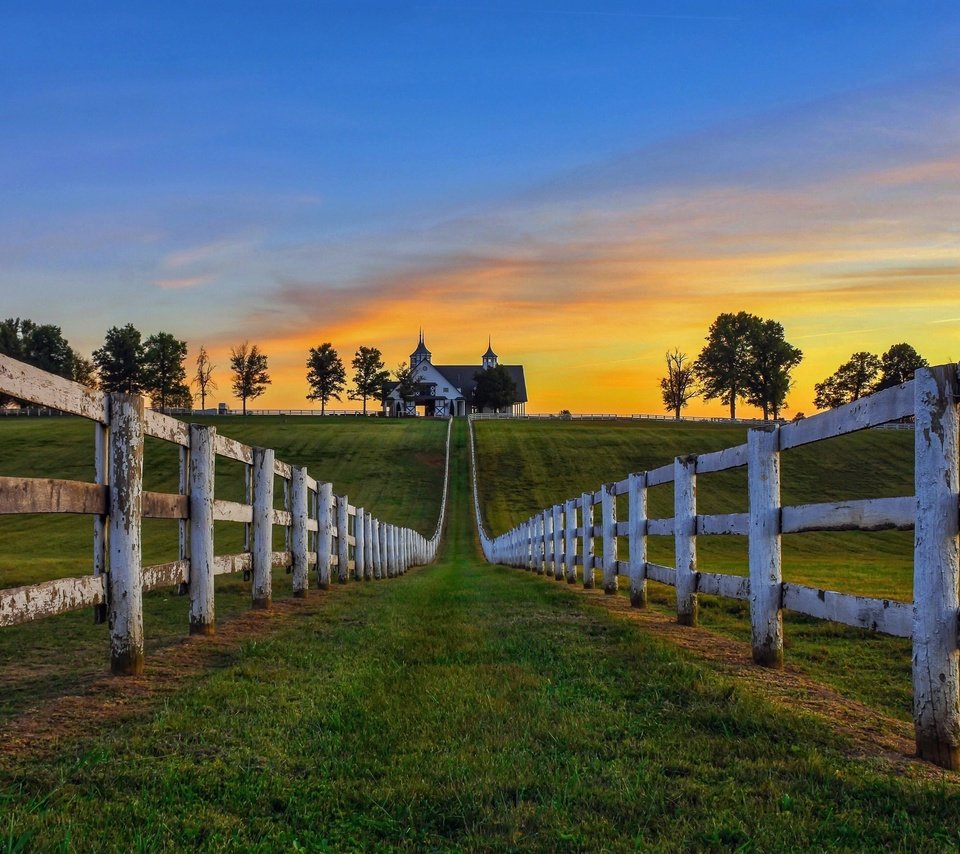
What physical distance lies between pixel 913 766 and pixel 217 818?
2.98 metres

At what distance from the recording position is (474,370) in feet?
493

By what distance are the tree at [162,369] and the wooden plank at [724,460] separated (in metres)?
121

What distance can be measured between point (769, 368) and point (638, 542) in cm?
11765

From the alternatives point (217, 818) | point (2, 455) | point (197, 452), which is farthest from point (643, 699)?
point (2, 455)

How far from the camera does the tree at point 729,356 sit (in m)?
123

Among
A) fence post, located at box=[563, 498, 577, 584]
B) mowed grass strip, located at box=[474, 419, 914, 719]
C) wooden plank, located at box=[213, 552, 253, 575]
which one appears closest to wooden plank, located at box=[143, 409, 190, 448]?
wooden plank, located at box=[213, 552, 253, 575]

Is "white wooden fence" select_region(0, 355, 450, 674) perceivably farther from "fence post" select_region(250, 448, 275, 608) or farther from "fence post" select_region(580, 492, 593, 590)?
"fence post" select_region(580, 492, 593, 590)

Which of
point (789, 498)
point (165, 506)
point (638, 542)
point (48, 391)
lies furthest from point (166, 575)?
point (789, 498)

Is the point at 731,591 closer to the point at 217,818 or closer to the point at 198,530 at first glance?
the point at 198,530

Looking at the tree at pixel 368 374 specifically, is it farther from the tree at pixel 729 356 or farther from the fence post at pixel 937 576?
the fence post at pixel 937 576

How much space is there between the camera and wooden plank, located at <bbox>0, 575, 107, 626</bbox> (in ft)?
14.6

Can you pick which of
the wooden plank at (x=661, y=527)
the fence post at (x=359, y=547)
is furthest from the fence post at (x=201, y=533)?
the fence post at (x=359, y=547)

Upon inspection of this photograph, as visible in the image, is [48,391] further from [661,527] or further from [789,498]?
[789,498]

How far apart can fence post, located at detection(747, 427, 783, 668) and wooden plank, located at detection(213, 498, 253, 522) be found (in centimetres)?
417
